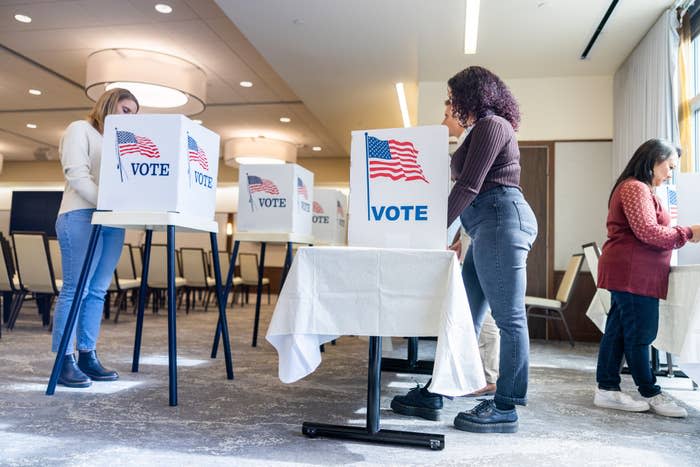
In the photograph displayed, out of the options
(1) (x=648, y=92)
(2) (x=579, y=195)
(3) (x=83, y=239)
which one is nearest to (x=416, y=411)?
(3) (x=83, y=239)

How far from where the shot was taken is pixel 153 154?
229 centimetres

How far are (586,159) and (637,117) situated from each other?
2.63ft

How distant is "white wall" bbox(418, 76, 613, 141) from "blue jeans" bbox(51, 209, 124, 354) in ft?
14.2

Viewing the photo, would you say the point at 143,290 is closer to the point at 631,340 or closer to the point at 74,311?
the point at 74,311

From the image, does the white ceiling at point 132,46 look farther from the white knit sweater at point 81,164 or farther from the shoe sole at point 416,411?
the shoe sole at point 416,411

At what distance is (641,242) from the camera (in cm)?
234

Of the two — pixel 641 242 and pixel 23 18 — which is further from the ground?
pixel 23 18

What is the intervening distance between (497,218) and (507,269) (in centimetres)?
18

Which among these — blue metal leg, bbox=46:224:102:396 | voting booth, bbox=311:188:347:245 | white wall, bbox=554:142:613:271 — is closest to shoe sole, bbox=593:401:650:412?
blue metal leg, bbox=46:224:102:396

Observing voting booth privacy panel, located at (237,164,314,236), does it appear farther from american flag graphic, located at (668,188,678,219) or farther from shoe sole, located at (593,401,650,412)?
american flag graphic, located at (668,188,678,219)

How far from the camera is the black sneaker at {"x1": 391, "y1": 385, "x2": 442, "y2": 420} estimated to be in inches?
82.4

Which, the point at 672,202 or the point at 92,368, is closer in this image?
the point at 92,368

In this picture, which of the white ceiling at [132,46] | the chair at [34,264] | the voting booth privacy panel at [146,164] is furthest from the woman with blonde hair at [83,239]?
the white ceiling at [132,46]

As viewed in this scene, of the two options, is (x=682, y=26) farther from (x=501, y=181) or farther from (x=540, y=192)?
(x=501, y=181)
